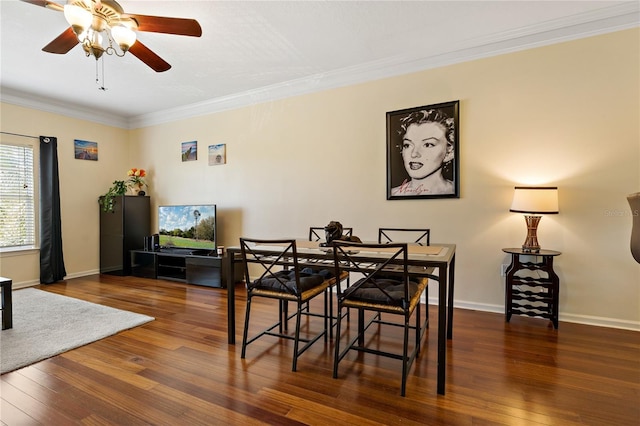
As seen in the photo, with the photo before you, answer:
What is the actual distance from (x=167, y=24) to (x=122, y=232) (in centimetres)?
395

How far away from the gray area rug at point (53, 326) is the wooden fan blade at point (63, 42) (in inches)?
89.4

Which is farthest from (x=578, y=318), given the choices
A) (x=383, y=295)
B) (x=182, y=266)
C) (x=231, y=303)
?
(x=182, y=266)

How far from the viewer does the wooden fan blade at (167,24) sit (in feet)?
6.83

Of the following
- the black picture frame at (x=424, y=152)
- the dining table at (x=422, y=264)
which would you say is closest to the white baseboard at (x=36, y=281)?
the dining table at (x=422, y=264)

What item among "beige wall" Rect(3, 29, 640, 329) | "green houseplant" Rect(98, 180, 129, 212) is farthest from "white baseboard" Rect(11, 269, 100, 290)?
"beige wall" Rect(3, 29, 640, 329)

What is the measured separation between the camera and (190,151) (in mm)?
5125

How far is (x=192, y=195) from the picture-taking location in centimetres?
514

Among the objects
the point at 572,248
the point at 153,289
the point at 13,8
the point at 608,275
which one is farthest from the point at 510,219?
the point at 13,8

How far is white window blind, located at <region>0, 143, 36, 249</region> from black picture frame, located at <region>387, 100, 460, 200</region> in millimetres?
5023

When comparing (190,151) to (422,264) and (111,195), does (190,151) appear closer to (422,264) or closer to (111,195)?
(111,195)

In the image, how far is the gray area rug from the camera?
235 centimetres

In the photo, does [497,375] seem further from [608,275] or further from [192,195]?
[192,195]

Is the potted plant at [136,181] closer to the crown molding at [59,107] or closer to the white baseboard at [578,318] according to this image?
the crown molding at [59,107]

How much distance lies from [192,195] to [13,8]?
295 centimetres
